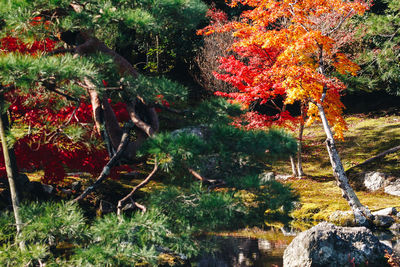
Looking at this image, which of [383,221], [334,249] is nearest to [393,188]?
[383,221]

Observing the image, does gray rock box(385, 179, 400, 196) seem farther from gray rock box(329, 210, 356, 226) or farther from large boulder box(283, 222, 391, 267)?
large boulder box(283, 222, 391, 267)

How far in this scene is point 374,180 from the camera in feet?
29.8

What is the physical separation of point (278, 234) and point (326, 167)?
445cm

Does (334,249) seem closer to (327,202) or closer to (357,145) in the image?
(327,202)

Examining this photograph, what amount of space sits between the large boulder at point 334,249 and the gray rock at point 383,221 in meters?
1.95

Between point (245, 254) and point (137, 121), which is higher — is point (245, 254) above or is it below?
below

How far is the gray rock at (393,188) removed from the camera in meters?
8.66

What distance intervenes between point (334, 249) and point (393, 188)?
4778 millimetres

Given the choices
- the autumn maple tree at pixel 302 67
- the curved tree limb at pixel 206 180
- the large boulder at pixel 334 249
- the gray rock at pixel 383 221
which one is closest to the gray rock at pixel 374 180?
the autumn maple tree at pixel 302 67

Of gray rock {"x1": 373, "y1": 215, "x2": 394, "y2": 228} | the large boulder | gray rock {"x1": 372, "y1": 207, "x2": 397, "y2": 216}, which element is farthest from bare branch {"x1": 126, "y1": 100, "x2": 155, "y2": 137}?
gray rock {"x1": 372, "y1": 207, "x2": 397, "y2": 216}

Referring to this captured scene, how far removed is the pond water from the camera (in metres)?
5.49

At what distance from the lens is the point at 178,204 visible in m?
3.12

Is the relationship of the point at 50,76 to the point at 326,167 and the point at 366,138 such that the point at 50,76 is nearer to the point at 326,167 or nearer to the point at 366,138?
the point at 326,167

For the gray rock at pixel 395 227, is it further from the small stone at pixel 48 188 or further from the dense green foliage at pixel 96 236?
the small stone at pixel 48 188
